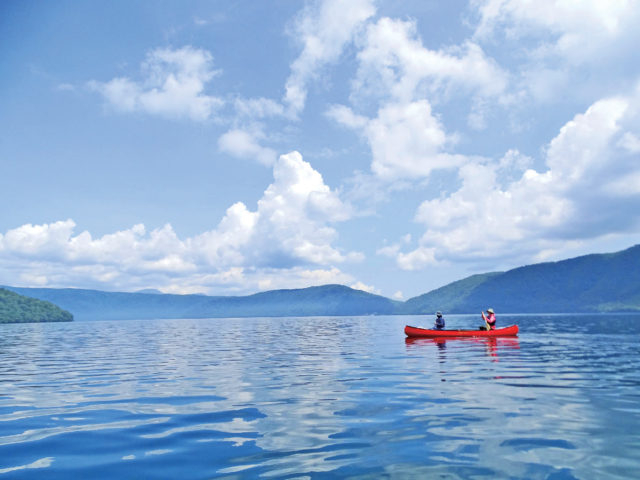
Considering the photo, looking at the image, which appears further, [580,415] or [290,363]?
[290,363]

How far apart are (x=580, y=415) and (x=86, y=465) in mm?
12998

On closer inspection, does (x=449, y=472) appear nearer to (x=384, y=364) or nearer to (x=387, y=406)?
(x=387, y=406)

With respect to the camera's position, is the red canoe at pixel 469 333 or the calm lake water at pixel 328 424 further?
the red canoe at pixel 469 333

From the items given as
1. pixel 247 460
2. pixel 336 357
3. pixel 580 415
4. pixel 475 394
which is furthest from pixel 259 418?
pixel 336 357

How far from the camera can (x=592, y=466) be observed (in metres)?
8.30

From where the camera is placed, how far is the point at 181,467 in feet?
28.6

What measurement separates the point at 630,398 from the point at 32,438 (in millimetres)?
18585

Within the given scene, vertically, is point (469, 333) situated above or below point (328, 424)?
below

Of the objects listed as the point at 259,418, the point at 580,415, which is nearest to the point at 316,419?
the point at 259,418

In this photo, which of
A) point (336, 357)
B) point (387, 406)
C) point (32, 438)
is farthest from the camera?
point (336, 357)

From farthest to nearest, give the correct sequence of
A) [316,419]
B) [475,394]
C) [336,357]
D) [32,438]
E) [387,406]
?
[336,357]
[475,394]
[387,406]
[316,419]
[32,438]

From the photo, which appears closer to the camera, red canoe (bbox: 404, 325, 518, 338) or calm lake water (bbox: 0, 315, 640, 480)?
calm lake water (bbox: 0, 315, 640, 480)

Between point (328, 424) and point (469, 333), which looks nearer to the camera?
point (328, 424)

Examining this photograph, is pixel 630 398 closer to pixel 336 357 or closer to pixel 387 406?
pixel 387 406
